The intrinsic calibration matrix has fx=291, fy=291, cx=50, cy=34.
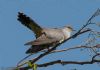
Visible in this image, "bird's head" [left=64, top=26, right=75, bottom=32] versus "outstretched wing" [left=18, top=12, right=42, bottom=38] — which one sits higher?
"bird's head" [left=64, top=26, right=75, bottom=32]

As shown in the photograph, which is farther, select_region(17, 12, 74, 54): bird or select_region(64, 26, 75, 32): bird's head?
select_region(64, 26, 75, 32): bird's head

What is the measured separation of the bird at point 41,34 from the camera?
2.30m

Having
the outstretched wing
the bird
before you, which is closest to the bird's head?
the bird

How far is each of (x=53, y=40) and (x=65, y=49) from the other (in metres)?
0.62

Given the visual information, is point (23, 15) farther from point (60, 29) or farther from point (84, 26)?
point (60, 29)

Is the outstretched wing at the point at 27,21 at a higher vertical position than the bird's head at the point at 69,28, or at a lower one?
lower

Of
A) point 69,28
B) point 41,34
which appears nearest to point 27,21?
point 41,34

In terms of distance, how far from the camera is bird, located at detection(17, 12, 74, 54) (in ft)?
7.55

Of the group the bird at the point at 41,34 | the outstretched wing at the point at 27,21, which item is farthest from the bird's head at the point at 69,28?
the outstretched wing at the point at 27,21

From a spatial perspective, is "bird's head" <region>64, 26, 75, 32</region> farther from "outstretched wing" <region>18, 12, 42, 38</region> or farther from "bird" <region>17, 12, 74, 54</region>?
"outstretched wing" <region>18, 12, 42, 38</region>

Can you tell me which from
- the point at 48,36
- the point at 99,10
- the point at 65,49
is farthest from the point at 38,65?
the point at 48,36

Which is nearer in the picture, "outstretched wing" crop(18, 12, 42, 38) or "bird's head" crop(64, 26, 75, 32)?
"outstretched wing" crop(18, 12, 42, 38)

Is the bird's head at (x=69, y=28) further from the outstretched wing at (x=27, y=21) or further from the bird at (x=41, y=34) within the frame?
the outstretched wing at (x=27, y=21)

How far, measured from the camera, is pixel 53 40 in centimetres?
274
